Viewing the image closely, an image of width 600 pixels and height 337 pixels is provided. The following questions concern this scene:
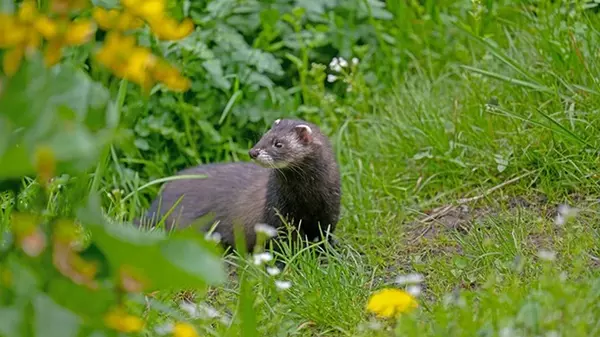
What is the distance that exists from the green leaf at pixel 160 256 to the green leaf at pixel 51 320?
166 mm

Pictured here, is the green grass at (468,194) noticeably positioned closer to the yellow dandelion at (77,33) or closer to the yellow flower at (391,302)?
the yellow flower at (391,302)

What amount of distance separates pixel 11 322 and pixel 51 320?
0.32 feet

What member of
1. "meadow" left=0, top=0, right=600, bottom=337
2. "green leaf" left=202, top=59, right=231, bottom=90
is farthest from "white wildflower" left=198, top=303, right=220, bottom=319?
"green leaf" left=202, top=59, right=231, bottom=90

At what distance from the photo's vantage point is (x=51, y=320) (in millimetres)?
2504

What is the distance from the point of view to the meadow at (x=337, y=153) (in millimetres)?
2559

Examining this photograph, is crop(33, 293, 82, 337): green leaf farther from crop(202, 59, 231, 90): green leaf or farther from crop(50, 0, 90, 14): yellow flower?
crop(202, 59, 231, 90): green leaf

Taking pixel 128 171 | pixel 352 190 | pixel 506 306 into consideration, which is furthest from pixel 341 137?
pixel 506 306

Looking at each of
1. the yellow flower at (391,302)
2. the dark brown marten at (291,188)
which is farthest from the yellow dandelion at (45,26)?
the dark brown marten at (291,188)

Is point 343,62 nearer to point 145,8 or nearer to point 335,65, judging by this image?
point 335,65

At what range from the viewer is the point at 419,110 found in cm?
598

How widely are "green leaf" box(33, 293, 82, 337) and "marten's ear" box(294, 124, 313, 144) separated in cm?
313

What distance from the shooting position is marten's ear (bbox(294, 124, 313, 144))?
18.3 ft

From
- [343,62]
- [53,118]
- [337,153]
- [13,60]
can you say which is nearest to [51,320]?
[53,118]

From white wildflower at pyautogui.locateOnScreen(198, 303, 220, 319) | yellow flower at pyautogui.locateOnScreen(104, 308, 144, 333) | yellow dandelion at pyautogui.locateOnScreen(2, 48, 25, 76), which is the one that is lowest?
white wildflower at pyautogui.locateOnScreen(198, 303, 220, 319)
